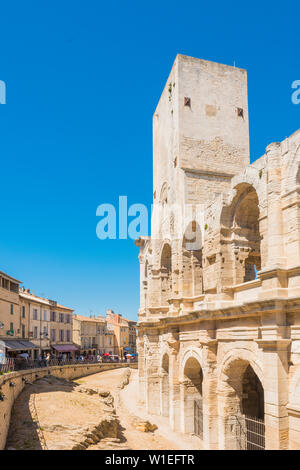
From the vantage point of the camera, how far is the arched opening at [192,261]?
20281 mm

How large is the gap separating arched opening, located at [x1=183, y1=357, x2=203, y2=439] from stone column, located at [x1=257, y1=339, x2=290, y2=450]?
7.23m

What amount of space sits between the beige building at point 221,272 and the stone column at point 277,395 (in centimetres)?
3

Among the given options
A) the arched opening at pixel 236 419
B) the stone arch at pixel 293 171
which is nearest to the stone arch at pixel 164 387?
the arched opening at pixel 236 419

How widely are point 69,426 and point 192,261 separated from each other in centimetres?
905

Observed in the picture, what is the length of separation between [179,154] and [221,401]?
12330 mm

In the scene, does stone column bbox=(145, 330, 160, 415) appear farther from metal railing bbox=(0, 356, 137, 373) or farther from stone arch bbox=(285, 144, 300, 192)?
stone arch bbox=(285, 144, 300, 192)

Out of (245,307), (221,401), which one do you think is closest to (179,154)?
(245,307)

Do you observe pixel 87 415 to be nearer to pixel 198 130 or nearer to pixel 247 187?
pixel 247 187

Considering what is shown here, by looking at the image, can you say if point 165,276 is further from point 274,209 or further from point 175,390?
point 274,209

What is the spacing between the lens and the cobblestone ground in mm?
14742

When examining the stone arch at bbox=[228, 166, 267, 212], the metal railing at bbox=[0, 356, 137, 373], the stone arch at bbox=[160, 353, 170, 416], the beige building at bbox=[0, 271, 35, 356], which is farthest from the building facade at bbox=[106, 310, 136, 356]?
the stone arch at bbox=[228, 166, 267, 212]

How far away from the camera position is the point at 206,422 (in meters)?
16.1

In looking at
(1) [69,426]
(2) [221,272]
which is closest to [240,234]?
(2) [221,272]
